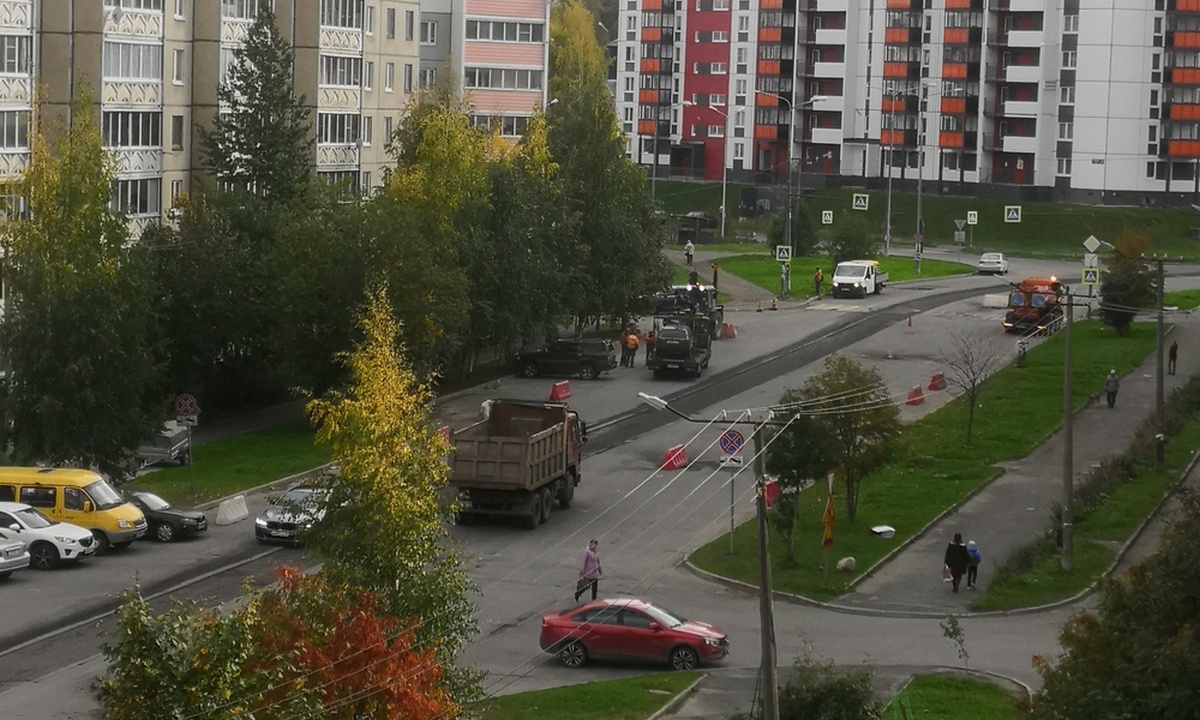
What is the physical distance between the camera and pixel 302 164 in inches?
2387

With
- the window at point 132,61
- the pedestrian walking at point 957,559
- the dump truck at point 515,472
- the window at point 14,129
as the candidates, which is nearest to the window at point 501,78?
the window at point 132,61

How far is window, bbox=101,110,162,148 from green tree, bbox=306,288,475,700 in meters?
37.6

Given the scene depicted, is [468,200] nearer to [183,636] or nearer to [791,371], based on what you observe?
[791,371]

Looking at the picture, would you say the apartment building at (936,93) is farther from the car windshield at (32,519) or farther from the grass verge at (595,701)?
the grass verge at (595,701)

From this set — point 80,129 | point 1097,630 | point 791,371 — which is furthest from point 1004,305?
point 1097,630

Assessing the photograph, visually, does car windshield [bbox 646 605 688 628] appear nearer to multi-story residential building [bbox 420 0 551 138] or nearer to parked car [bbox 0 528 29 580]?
parked car [bbox 0 528 29 580]

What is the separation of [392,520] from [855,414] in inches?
739

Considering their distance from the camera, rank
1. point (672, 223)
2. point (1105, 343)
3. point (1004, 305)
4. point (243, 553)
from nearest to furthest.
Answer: point (243, 553)
point (1105, 343)
point (1004, 305)
point (672, 223)

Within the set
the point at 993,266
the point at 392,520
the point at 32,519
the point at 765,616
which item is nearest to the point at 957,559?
the point at 765,616

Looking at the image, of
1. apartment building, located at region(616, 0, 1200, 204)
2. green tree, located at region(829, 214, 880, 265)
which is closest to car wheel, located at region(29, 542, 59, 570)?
green tree, located at region(829, 214, 880, 265)

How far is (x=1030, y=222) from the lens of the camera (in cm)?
11088

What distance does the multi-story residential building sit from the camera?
9069 cm

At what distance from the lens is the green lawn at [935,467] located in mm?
36812

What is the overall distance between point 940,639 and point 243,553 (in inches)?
547
